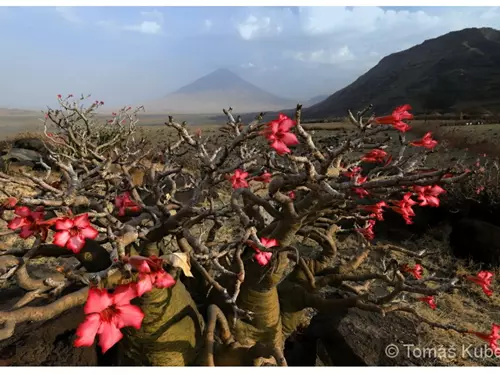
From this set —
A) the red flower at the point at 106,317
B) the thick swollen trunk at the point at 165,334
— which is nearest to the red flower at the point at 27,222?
the red flower at the point at 106,317

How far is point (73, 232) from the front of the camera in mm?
1588

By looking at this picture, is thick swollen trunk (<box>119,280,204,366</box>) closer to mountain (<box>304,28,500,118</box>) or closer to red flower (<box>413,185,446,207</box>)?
red flower (<box>413,185,446,207</box>)

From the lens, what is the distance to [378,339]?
3.08 metres

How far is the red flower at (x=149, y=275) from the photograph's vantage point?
4.38 ft

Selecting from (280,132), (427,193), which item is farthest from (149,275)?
(427,193)

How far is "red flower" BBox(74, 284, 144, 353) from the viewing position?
4.04 ft

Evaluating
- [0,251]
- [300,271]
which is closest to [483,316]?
[300,271]

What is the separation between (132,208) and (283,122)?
1.63 m

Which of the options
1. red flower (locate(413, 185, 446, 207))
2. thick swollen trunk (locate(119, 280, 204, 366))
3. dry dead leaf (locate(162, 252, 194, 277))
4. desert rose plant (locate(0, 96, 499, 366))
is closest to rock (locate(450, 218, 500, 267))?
desert rose plant (locate(0, 96, 499, 366))

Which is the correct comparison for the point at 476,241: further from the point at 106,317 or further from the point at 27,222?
the point at 27,222

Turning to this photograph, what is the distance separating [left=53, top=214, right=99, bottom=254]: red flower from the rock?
7.09 meters

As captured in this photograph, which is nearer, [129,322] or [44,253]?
[129,322]

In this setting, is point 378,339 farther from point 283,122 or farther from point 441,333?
point 283,122

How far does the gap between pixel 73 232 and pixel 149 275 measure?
1.72 feet
